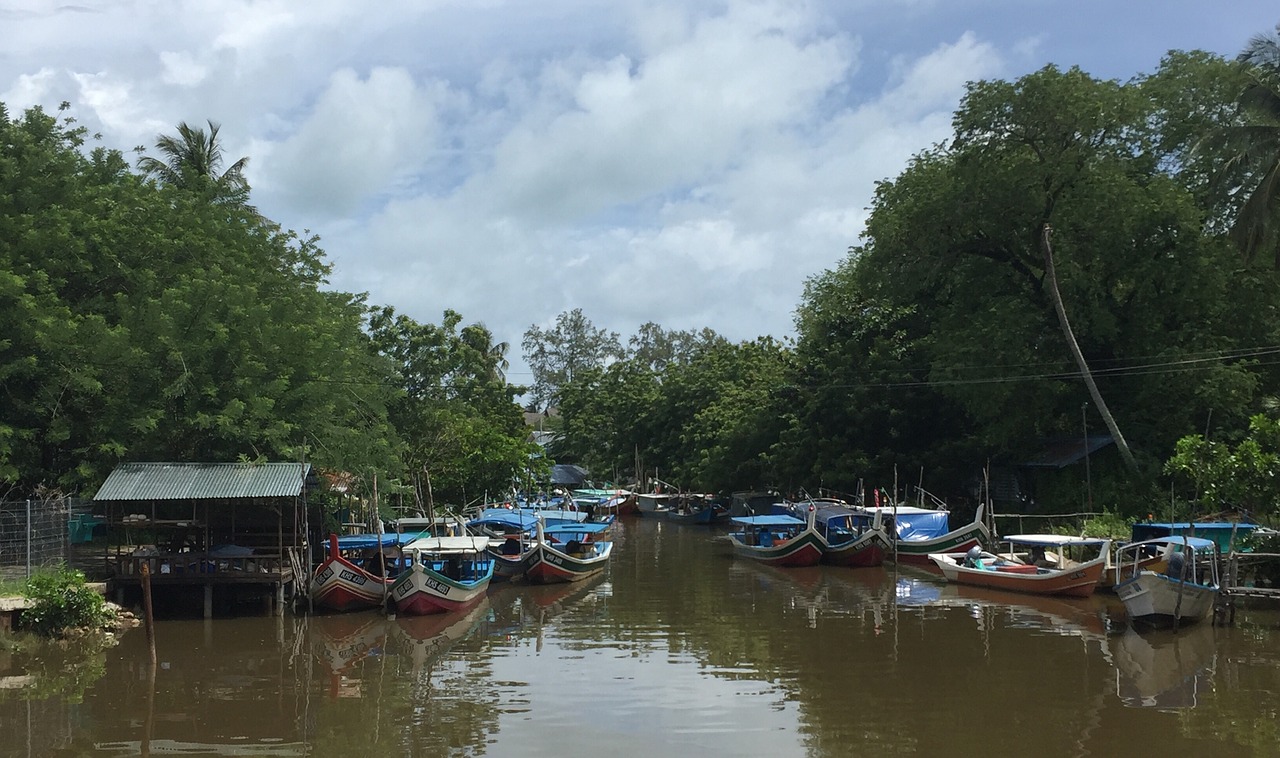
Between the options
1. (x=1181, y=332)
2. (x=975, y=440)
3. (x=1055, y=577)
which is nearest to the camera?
(x=1055, y=577)

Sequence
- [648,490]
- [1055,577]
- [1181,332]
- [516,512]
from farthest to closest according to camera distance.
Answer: [648,490], [516,512], [1181,332], [1055,577]

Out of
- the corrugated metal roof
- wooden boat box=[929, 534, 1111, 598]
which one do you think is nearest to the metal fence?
the corrugated metal roof

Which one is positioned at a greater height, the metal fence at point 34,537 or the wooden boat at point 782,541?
the metal fence at point 34,537

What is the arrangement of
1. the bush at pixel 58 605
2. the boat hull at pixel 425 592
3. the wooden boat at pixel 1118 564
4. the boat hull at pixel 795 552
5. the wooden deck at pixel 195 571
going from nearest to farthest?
the bush at pixel 58 605, the wooden boat at pixel 1118 564, the wooden deck at pixel 195 571, the boat hull at pixel 425 592, the boat hull at pixel 795 552

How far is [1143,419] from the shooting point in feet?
108

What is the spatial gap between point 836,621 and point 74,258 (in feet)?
61.9

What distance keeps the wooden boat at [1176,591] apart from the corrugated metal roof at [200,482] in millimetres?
15790

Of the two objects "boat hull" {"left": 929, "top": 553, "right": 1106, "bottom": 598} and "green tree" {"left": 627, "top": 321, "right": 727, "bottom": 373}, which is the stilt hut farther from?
"green tree" {"left": 627, "top": 321, "right": 727, "bottom": 373}

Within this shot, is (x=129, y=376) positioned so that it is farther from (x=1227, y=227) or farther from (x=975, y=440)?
(x=1227, y=227)

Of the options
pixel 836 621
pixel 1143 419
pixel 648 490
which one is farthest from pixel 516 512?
pixel 648 490

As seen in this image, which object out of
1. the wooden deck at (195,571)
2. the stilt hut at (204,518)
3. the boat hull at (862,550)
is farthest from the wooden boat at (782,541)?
the wooden deck at (195,571)

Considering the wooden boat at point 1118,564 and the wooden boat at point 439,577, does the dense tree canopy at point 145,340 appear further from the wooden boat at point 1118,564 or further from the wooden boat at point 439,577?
the wooden boat at point 1118,564

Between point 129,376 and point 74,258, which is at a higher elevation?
point 74,258

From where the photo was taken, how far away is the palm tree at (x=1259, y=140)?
2456cm
